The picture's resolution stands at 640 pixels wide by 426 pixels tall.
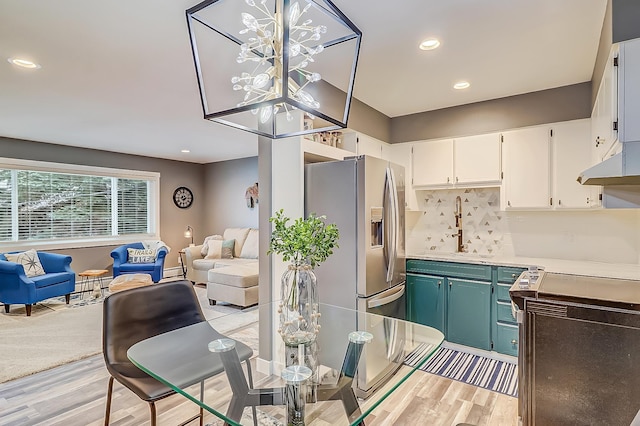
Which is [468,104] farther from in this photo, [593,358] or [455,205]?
[593,358]

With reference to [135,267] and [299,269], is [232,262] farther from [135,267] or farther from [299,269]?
[299,269]

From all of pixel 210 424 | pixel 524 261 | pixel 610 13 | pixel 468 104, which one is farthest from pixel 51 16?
pixel 524 261

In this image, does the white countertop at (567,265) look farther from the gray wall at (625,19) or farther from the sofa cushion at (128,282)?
the sofa cushion at (128,282)

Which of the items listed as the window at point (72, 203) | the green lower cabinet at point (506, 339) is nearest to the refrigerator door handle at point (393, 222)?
the green lower cabinet at point (506, 339)

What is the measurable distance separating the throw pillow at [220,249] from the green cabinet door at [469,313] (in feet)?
14.6

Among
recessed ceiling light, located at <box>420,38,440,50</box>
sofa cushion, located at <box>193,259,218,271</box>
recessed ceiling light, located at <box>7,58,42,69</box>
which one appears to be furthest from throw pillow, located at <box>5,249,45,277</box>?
recessed ceiling light, located at <box>420,38,440,50</box>

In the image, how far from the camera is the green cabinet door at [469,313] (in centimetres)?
325

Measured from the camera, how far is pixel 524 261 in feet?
10.9

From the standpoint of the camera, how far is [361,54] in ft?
8.78

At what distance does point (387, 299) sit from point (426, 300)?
78 cm

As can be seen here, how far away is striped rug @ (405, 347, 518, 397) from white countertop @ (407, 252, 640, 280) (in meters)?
0.88

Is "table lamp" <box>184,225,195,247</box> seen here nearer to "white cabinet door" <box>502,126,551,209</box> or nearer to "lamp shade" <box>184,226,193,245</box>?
"lamp shade" <box>184,226,193,245</box>

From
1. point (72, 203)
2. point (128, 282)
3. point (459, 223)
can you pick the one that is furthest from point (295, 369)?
point (72, 203)

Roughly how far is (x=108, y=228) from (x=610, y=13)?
24.7 ft
